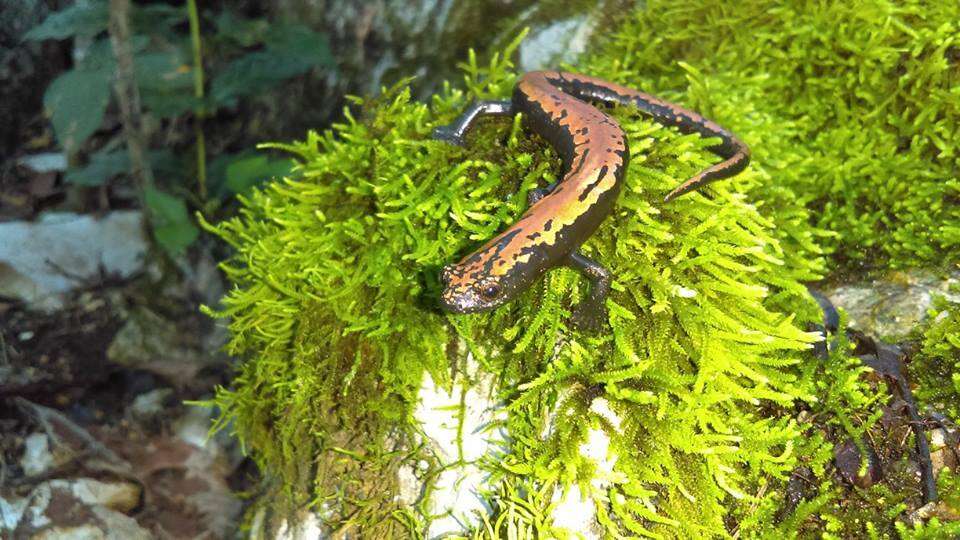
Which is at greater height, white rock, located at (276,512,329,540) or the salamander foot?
the salamander foot

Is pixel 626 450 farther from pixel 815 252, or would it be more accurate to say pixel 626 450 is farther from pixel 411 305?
pixel 815 252

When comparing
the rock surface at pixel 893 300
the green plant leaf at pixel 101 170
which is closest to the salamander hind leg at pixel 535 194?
the rock surface at pixel 893 300

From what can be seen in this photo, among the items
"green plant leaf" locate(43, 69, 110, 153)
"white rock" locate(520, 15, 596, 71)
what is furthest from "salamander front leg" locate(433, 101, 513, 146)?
"green plant leaf" locate(43, 69, 110, 153)

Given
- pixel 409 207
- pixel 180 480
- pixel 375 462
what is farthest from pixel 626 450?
pixel 180 480

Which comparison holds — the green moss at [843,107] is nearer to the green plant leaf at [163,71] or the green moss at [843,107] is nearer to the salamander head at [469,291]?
the salamander head at [469,291]

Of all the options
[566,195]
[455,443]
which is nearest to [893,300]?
[566,195]

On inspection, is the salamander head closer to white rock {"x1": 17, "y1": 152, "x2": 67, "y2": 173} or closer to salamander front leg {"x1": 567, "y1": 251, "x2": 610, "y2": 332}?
salamander front leg {"x1": 567, "y1": 251, "x2": 610, "y2": 332}
